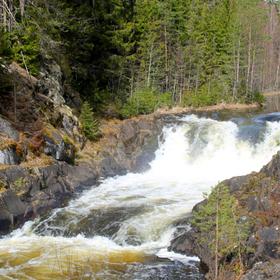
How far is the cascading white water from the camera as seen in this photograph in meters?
10.6

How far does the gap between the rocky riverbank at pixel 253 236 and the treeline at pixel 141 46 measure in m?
7.70

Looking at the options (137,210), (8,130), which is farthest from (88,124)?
(137,210)

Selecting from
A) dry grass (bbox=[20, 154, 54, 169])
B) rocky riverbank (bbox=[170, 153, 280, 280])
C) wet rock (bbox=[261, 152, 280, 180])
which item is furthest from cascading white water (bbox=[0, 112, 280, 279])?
wet rock (bbox=[261, 152, 280, 180])

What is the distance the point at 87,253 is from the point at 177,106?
2318 cm

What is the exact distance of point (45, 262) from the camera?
10.4m

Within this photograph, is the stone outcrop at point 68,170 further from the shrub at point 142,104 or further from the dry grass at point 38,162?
the shrub at point 142,104

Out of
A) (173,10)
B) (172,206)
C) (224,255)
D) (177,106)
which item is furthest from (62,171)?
(173,10)

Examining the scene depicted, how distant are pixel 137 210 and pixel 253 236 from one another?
17.1ft

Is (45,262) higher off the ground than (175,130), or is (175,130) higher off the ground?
(175,130)

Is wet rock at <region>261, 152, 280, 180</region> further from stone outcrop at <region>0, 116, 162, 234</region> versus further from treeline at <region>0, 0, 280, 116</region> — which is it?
treeline at <region>0, 0, 280, 116</region>

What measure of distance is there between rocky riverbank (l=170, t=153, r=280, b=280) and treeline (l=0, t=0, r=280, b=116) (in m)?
7.70

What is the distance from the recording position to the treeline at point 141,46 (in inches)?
778

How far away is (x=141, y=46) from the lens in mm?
33375

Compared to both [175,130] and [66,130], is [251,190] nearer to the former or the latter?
[66,130]
